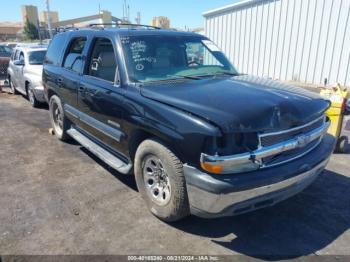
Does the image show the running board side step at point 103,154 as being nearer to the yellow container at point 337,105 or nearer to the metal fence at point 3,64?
the yellow container at point 337,105

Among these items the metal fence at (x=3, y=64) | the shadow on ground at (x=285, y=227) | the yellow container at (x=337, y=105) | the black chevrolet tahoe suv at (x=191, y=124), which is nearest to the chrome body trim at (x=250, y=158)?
the black chevrolet tahoe suv at (x=191, y=124)

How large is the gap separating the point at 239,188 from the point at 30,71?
26.2ft

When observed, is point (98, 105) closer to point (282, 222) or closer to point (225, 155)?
point (225, 155)

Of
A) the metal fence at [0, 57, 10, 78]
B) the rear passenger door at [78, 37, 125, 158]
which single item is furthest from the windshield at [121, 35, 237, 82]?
the metal fence at [0, 57, 10, 78]

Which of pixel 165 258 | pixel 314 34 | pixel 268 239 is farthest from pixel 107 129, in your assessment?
pixel 314 34

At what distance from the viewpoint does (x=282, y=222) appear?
11.0 feet

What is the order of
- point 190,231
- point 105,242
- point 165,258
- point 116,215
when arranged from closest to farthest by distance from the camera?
point 165,258 < point 105,242 < point 190,231 < point 116,215

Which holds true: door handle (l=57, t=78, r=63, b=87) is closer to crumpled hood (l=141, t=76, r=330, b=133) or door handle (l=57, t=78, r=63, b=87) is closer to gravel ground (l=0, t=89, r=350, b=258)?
gravel ground (l=0, t=89, r=350, b=258)

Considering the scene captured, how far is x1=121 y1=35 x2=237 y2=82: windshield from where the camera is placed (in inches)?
144

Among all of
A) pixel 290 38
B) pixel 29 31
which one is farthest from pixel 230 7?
pixel 29 31

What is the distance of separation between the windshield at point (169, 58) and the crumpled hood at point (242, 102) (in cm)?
30

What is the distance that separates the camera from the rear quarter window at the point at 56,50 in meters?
5.49

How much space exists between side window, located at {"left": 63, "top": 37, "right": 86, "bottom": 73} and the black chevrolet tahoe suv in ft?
0.15

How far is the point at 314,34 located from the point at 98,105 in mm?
8697
